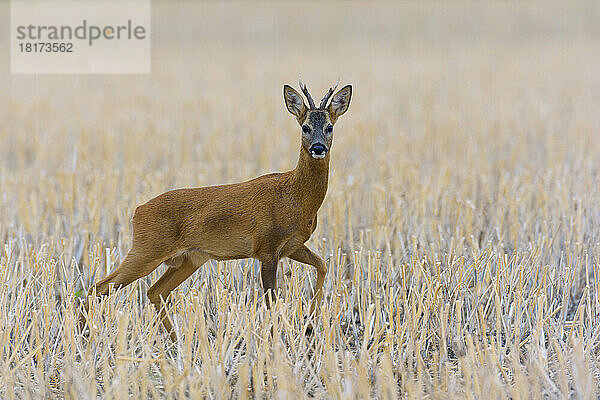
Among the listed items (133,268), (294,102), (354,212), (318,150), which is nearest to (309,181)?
(318,150)

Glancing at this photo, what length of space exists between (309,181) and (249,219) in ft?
1.17

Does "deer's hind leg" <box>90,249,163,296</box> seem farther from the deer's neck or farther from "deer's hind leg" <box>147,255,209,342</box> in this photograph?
the deer's neck

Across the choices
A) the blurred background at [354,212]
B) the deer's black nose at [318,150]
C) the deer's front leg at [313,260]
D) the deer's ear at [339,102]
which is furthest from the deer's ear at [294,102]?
the blurred background at [354,212]

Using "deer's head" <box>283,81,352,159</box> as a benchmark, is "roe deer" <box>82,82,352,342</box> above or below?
below

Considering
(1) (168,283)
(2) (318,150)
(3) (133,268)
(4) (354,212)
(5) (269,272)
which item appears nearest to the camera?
(2) (318,150)

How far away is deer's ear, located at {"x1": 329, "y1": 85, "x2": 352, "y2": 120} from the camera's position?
420 cm

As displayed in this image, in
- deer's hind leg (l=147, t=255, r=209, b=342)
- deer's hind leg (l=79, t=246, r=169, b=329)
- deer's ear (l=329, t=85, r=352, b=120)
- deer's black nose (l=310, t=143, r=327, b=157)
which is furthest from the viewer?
deer's hind leg (l=147, t=255, r=209, b=342)

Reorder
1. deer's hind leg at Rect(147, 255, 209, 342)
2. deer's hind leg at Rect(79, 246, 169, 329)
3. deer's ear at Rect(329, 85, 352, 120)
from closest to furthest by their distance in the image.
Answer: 1. deer's ear at Rect(329, 85, 352, 120)
2. deer's hind leg at Rect(79, 246, 169, 329)
3. deer's hind leg at Rect(147, 255, 209, 342)

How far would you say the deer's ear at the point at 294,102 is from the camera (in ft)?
13.8

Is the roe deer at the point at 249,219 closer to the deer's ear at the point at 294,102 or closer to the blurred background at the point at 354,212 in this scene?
the deer's ear at the point at 294,102

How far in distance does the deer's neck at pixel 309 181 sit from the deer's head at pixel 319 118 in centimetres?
10

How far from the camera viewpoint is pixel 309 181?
13.9 ft


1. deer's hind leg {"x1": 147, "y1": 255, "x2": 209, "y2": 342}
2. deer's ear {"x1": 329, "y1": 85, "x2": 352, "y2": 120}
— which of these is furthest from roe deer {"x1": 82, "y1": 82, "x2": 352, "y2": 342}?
deer's hind leg {"x1": 147, "y1": 255, "x2": 209, "y2": 342}

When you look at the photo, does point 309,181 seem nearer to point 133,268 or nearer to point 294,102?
point 294,102
